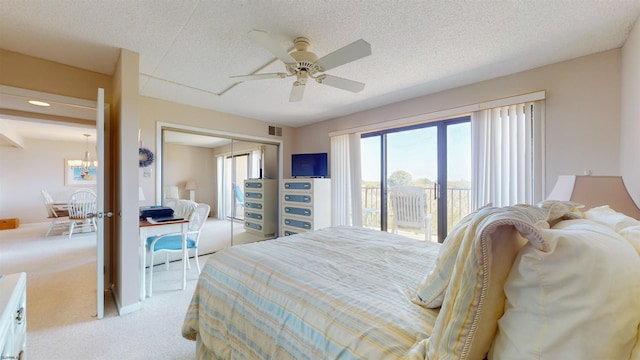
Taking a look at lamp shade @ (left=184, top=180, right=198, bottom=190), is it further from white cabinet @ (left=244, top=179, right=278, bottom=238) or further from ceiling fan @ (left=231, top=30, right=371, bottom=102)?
ceiling fan @ (left=231, top=30, right=371, bottom=102)

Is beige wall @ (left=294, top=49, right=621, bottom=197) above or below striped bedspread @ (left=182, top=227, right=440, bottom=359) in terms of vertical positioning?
above

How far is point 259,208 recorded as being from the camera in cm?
469

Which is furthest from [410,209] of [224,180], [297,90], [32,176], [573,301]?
[32,176]

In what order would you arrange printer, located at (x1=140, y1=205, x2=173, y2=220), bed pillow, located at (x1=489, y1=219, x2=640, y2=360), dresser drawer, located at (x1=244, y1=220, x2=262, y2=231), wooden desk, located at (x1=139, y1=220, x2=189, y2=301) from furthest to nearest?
dresser drawer, located at (x1=244, y1=220, x2=262, y2=231), printer, located at (x1=140, y1=205, x2=173, y2=220), wooden desk, located at (x1=139, y1=220, x2=189, y2=301), bed pillow, located at (x1=489, y1=219, x2=640, y2=360)

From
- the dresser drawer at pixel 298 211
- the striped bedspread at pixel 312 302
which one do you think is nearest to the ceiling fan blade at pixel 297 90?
the striped bedspread at pixel 312 302

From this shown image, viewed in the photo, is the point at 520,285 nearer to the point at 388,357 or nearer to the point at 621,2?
the point at 388,357

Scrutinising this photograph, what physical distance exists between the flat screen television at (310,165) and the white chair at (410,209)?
4.65 feet

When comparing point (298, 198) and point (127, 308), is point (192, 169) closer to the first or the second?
point (298, 198)

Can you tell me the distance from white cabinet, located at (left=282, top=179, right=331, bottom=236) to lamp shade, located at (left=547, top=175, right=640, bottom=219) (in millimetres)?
3044

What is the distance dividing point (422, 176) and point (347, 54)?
235cm

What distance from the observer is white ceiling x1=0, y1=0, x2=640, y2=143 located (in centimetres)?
167

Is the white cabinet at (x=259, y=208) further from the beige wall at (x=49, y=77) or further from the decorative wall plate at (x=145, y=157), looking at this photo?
the beige wall at (x=49, y=77)

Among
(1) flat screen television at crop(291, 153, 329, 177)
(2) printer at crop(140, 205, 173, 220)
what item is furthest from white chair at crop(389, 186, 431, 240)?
(2) printer at crop(140, 205, 173, 220)

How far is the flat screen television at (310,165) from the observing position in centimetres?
459
